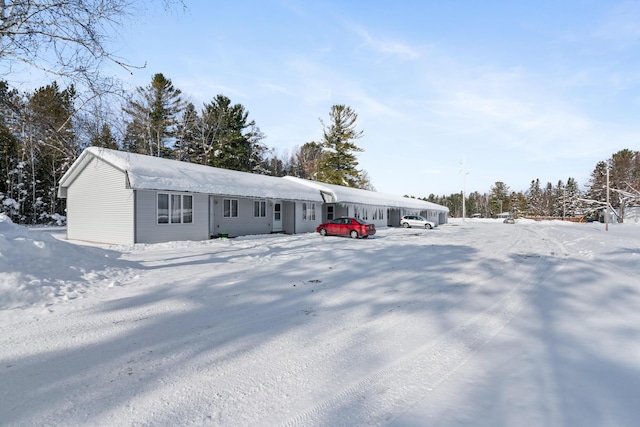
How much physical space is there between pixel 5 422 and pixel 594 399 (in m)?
5.01

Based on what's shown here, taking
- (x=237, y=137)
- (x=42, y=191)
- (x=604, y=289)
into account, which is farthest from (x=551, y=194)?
(x=42, y=191)

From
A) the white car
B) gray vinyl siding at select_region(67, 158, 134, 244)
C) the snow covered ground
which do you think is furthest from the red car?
the white car

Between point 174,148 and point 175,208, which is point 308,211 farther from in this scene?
point 174,148

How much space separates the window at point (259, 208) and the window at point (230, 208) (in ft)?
5.49

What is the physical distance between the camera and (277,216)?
25.2m

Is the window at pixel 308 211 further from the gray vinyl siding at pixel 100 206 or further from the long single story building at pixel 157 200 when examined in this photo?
the gray vinyl siding at pixel 100 206

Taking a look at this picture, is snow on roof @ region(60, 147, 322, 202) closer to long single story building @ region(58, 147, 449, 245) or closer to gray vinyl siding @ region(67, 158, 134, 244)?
long single story building @ region(58, 147, 449, 245)

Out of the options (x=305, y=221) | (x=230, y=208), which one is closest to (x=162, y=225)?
(x=230, y=208)

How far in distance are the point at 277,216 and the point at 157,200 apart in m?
10.1

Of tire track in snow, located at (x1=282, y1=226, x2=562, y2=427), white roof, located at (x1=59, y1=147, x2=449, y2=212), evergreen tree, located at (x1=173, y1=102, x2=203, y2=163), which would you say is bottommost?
tire track in snow, located at (x1=282, y1=226, x2=562, y2=427)

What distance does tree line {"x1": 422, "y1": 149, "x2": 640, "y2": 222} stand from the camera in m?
56.9

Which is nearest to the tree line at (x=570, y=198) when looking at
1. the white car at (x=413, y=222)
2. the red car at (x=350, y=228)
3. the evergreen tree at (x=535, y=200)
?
the evergreen tree at (x=535, y=200)

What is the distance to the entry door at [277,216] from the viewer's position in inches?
980

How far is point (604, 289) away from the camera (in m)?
7.66
